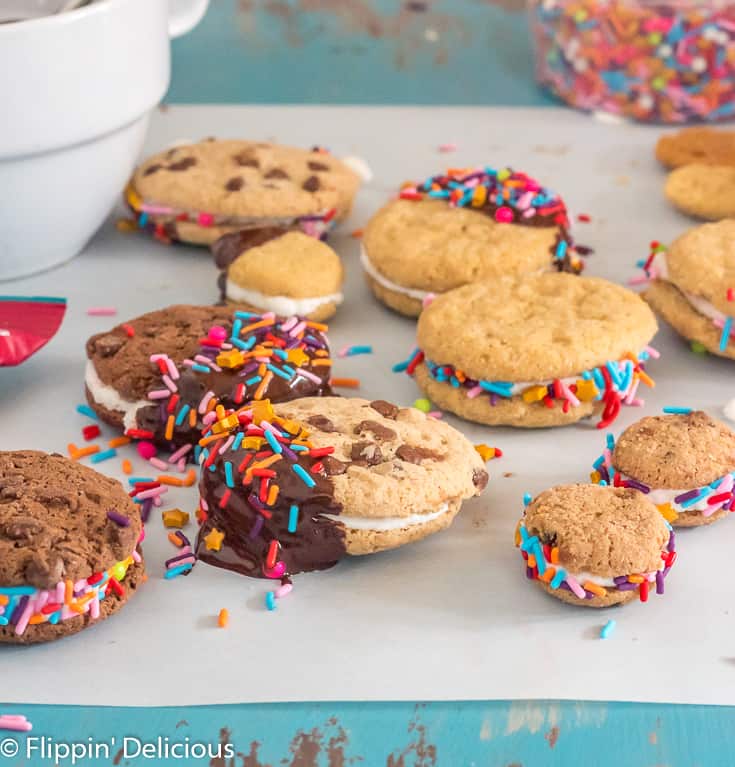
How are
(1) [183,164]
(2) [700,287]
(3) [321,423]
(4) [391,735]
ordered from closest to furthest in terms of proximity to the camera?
(4) [391,735] < (3) [321,423] < (2) [700,287] < (1) [183,164]

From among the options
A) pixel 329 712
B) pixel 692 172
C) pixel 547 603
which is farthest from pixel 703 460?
pixel 692 172

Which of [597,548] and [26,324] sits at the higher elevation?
[597,548]

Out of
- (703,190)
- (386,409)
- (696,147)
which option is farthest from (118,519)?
(696,147)

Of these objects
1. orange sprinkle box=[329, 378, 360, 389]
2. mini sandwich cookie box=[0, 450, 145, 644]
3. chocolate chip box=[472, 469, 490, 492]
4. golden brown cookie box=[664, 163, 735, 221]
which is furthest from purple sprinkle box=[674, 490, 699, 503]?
golden brown cookie box=[664, 163, 735, 221]

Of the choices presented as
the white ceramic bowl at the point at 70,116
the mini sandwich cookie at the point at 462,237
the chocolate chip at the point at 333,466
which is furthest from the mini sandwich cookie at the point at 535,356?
the white ceramic bowl at the point at 70,116

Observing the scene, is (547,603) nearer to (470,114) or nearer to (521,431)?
(521,431)

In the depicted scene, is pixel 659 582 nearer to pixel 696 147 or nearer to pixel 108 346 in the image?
pixel 108 346

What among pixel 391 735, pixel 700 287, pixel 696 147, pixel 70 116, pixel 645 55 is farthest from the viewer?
pixel 645 55
